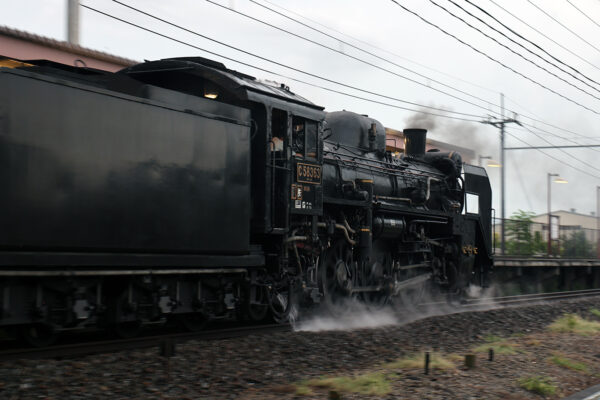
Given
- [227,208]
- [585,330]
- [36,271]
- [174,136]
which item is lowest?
[585,330]

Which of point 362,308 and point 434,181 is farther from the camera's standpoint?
point 434,181

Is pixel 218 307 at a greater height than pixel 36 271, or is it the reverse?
pixel 36 271

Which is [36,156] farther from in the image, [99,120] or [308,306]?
[308,306]

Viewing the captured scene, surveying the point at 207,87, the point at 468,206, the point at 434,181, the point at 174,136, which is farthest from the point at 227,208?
the point at 468,206

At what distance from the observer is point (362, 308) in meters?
12.1

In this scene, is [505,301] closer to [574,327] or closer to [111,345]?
[574,327]

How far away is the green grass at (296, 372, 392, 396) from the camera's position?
19.3ft

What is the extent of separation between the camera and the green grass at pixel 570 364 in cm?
794

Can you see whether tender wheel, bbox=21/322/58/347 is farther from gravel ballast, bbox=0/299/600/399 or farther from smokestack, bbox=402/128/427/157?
smokestack, bbox=402/128/427/157

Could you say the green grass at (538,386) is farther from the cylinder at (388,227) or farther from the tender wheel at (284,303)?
the cylinder at (388,227)

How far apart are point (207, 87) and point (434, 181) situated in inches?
293

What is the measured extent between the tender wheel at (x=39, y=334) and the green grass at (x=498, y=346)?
5.14m

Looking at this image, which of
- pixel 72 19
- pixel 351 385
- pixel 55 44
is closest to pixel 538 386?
pixel 351 385

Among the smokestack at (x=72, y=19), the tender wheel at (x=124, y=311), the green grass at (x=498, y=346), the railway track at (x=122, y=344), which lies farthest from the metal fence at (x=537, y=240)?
the tender wheel at (x=124, y=311)
